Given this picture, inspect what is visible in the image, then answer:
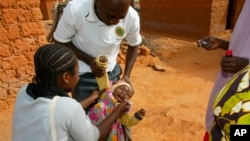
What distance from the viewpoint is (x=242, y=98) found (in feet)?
3.73

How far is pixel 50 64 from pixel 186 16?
7.88 m

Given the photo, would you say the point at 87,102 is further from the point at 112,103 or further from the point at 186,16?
the point at 186,16

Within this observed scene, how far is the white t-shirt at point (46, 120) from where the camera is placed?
4.46 ft

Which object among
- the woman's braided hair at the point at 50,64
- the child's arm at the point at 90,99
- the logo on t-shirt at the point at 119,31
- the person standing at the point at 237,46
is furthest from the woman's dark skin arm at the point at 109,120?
the person standing at the point at 237,46

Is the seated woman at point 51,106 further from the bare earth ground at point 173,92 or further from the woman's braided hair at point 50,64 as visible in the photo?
the bare earth ground at point 173,92

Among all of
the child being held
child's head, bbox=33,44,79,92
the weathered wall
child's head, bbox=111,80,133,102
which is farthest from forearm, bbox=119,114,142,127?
the weathered wall

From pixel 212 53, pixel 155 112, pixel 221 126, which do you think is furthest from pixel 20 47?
pixel 212 53

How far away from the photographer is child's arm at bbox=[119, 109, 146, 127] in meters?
1.97

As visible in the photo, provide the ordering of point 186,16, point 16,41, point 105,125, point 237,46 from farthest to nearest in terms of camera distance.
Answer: point 186,16 → point 16,41 → point 237,46 → point 105,125

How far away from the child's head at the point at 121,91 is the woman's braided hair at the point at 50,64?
59 cm

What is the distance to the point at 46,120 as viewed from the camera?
1351 millimetres

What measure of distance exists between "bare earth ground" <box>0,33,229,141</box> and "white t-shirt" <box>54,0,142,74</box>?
1.78 metres

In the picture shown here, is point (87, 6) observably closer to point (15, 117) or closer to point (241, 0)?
point (15, 117)

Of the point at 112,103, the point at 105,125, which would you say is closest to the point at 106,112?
the point at 112,103
